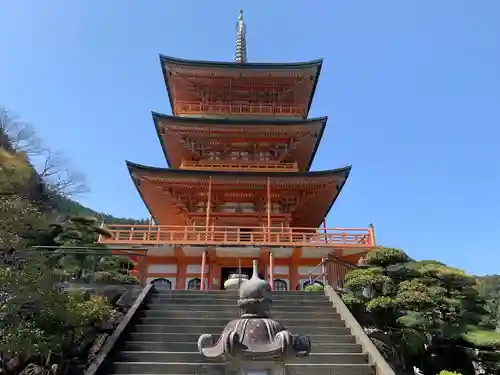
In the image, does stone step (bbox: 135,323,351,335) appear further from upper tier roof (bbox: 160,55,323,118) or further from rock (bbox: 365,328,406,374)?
upper tier roof (bbox: 160,55,323,118)

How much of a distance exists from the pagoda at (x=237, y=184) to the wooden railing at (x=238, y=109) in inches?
2.2

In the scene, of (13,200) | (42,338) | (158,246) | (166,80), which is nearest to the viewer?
(42,338)

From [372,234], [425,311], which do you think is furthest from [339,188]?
[425,311]

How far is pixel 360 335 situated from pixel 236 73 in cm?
1682

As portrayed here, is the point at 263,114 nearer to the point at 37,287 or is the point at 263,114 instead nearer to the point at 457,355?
the point at 457,355

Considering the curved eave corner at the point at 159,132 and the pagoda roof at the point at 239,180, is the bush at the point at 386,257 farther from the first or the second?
the curved eave corner at the point at 159,132

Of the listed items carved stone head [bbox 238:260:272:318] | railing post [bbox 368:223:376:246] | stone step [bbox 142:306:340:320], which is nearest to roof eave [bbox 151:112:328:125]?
railing post [bbox 368:223:376:246]

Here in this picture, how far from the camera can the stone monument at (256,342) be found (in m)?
4.08

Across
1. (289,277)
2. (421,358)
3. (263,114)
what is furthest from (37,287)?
(263,114)

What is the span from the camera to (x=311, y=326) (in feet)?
31.2

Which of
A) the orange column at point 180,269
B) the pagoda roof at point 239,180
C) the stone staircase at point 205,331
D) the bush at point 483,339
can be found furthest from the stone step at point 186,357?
the pagoda roof at point 239,180

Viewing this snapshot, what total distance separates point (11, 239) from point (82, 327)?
7.96 ft

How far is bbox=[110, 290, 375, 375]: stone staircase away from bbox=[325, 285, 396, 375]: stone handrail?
0.13 meters

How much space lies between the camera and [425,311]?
10664mm
